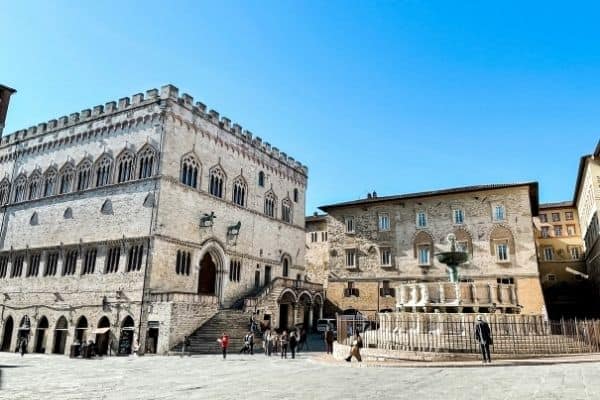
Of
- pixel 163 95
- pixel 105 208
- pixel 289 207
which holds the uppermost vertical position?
pixel 163 95

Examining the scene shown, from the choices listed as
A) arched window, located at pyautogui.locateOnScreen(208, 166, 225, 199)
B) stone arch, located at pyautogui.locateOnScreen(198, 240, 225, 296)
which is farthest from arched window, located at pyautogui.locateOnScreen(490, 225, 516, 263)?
arched window, located at pyautogui.locateOnScreen(208, 166, 225, 199)

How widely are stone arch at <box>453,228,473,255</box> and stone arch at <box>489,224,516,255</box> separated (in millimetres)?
1474

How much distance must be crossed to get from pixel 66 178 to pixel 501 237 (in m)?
33.1

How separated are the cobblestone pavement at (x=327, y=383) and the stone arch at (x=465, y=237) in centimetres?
2205

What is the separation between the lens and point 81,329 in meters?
26.0

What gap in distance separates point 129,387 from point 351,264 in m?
28.4

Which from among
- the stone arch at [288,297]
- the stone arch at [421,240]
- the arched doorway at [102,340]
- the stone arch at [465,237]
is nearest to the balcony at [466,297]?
the stone arch at [288,297]

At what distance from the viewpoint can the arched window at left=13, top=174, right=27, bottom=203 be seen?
33.2 m

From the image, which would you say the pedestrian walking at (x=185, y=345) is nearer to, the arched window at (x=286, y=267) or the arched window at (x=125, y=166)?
the arched window at (x=125, y=166)

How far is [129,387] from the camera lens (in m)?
11.2

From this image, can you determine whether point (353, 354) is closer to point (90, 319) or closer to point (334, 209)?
point (90, 319)

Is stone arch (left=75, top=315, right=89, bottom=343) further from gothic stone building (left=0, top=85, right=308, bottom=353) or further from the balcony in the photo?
the balcony

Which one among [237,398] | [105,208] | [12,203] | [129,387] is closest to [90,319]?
[105,208]

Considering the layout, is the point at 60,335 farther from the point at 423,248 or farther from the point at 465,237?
the point at 465,237
